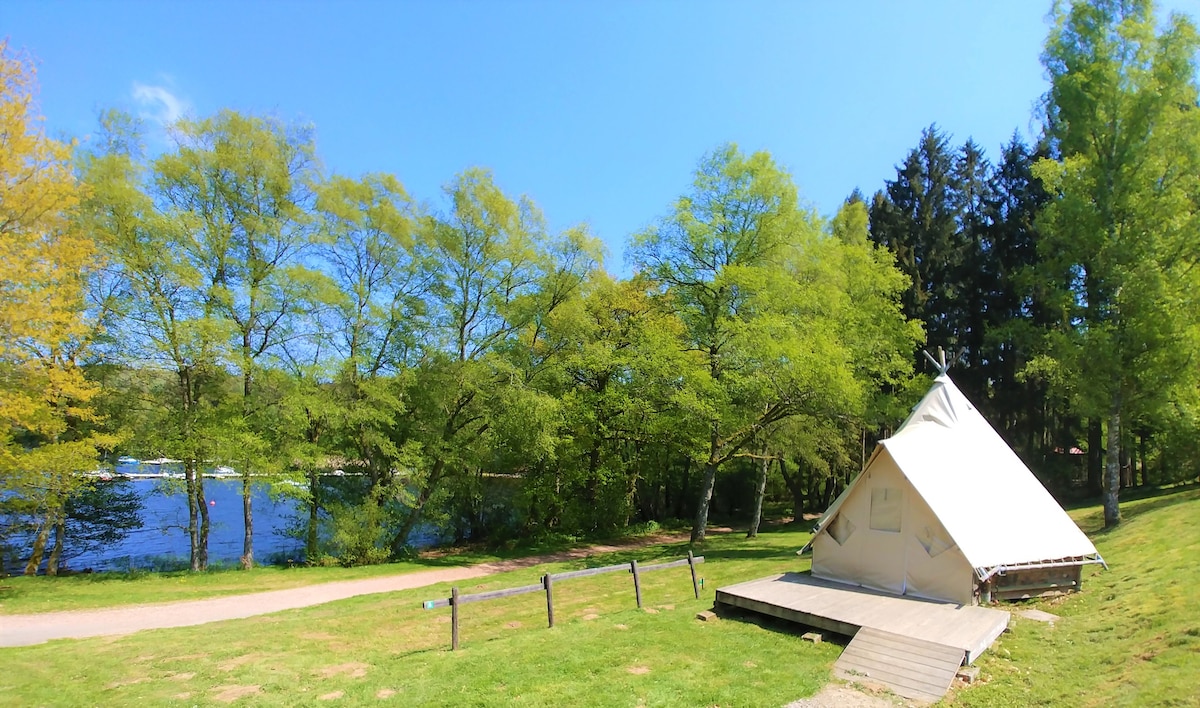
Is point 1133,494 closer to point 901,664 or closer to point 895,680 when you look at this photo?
point 901,664

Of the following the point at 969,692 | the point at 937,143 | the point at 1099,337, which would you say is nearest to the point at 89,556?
the point at 969,692

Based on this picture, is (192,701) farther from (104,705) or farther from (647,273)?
(647,273)

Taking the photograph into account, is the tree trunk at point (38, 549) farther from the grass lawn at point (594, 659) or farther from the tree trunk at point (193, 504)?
the grass lawn at point (594, 659)

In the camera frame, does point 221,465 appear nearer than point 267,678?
No

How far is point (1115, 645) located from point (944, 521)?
9.29 feet

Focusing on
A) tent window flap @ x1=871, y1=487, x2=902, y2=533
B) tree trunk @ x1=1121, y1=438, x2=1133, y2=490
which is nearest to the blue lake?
tent window flap @ x1=871, y1=487, x2=902, y2=533

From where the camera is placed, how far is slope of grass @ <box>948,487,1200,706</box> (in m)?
5.63

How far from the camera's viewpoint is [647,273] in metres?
21.9

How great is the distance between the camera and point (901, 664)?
6746mm

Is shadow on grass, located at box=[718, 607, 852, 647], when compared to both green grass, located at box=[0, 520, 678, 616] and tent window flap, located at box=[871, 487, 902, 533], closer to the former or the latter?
tent window flap, located at box=[871, 487, 902, 533]

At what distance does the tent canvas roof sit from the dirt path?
1095 centimetres

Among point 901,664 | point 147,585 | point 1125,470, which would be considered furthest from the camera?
point 1125,470

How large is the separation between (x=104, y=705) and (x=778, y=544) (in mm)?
17294

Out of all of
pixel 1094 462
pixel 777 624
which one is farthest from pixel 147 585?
pixel 1094 462
